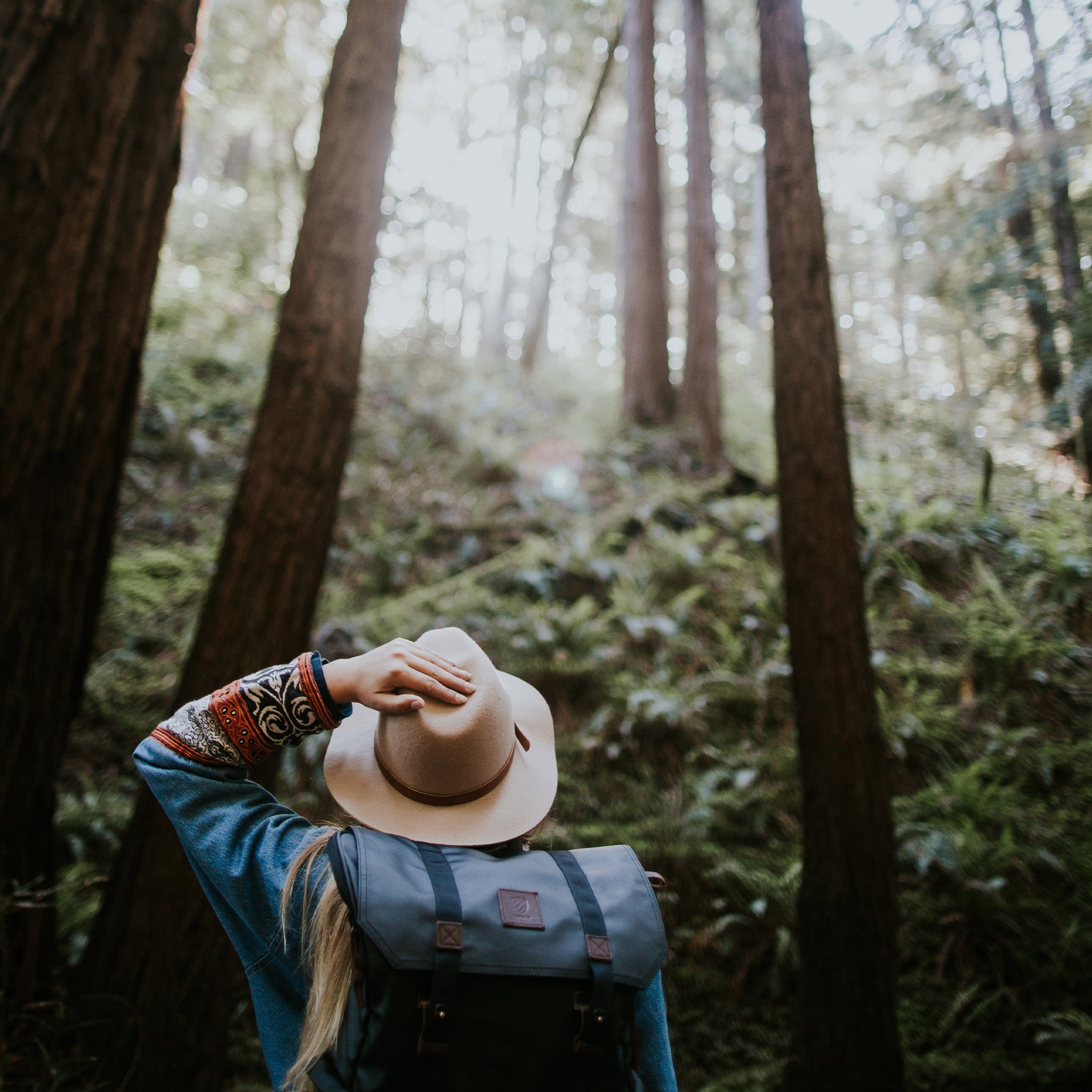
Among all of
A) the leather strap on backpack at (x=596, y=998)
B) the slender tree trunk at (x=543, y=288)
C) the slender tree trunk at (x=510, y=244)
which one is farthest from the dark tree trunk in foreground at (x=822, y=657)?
the slender tree trunk at (x=510, y=244)

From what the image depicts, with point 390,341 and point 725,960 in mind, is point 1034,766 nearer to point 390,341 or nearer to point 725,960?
point 725,960

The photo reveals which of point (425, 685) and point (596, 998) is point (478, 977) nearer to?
point (596, 998)

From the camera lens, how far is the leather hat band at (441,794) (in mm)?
1450

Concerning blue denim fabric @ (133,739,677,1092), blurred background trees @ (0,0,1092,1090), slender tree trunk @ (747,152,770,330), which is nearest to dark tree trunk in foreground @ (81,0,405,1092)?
blurred background trees @ (0,0,1092,1090)

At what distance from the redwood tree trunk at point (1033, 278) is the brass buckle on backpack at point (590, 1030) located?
9441 mm

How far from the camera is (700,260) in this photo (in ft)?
36.4

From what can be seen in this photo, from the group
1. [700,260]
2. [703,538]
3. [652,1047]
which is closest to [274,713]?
[652,1047]

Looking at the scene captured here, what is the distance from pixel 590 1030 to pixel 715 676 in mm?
5062

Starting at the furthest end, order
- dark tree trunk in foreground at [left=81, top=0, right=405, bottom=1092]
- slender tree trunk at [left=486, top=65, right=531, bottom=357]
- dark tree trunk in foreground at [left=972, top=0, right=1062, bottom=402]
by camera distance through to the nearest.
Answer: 1. slender tree trunk at [left=486, top=65, right=531, bottom=357]
2. dark tree trunk in foreground at [left=972, top=0, right=1062, bottom=402]
3. dark tree trunk in foreground at [left=81, top=0, right=405, bottom=1092]

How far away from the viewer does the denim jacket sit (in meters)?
1.48

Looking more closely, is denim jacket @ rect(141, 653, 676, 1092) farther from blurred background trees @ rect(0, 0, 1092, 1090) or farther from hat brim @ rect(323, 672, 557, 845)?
blurred background trees @ rect(0, 0, 1092, 1090)

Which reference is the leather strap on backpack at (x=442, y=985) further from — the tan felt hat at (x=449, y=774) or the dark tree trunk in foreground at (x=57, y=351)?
the dark tree trunk in foreground at (x=57, y=351)

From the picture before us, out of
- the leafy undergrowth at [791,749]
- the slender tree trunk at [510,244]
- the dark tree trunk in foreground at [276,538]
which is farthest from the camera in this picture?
the slender tree trunk at [510,244]

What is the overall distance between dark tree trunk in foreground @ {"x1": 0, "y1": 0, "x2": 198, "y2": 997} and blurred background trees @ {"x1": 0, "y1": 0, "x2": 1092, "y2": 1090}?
Answer: 64cm
